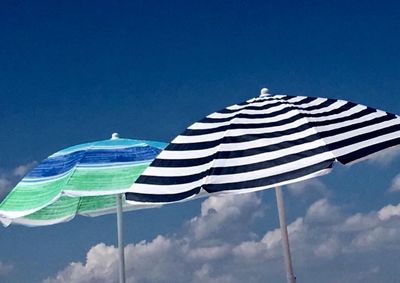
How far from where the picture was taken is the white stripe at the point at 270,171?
4.89 meters

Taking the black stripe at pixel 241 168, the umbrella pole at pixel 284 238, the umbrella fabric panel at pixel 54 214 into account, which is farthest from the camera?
the umbrella fabric panel at pixel 54 214

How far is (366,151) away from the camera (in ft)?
16.9

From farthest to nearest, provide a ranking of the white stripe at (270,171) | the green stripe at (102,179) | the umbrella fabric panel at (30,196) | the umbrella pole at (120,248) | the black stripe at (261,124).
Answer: the umbrella pole at (120,248)
the umbrella fabric panel at (30,196)
the green stripe at (102,179)
the black stripe at (261,124)
the white stripe at (270,171)

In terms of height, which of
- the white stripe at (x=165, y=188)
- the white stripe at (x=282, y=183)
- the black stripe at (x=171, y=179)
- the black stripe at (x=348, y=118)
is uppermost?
the black stripe at (x=348, y=118)

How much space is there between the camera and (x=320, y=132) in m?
5.22

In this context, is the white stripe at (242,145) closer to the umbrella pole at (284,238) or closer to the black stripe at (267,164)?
the black stripe at (267,164)

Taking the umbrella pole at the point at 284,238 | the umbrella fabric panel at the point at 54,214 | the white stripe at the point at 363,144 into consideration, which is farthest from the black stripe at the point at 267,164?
the umbrella fabric panel at the point at 54,214

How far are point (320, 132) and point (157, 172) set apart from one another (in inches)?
57.3

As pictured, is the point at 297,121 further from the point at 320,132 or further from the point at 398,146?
the point at 398,146

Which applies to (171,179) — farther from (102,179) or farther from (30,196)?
(30,196)

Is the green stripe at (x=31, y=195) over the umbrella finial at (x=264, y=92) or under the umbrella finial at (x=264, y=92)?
under

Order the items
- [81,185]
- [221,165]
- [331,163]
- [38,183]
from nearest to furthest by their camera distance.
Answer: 1. [331,163]
2. [221,165]
3. [81,185]
4. [38,183]

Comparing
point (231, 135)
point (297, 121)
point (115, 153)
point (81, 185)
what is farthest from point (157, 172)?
point (115, 153)

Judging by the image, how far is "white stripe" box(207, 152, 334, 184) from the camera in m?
4.89
